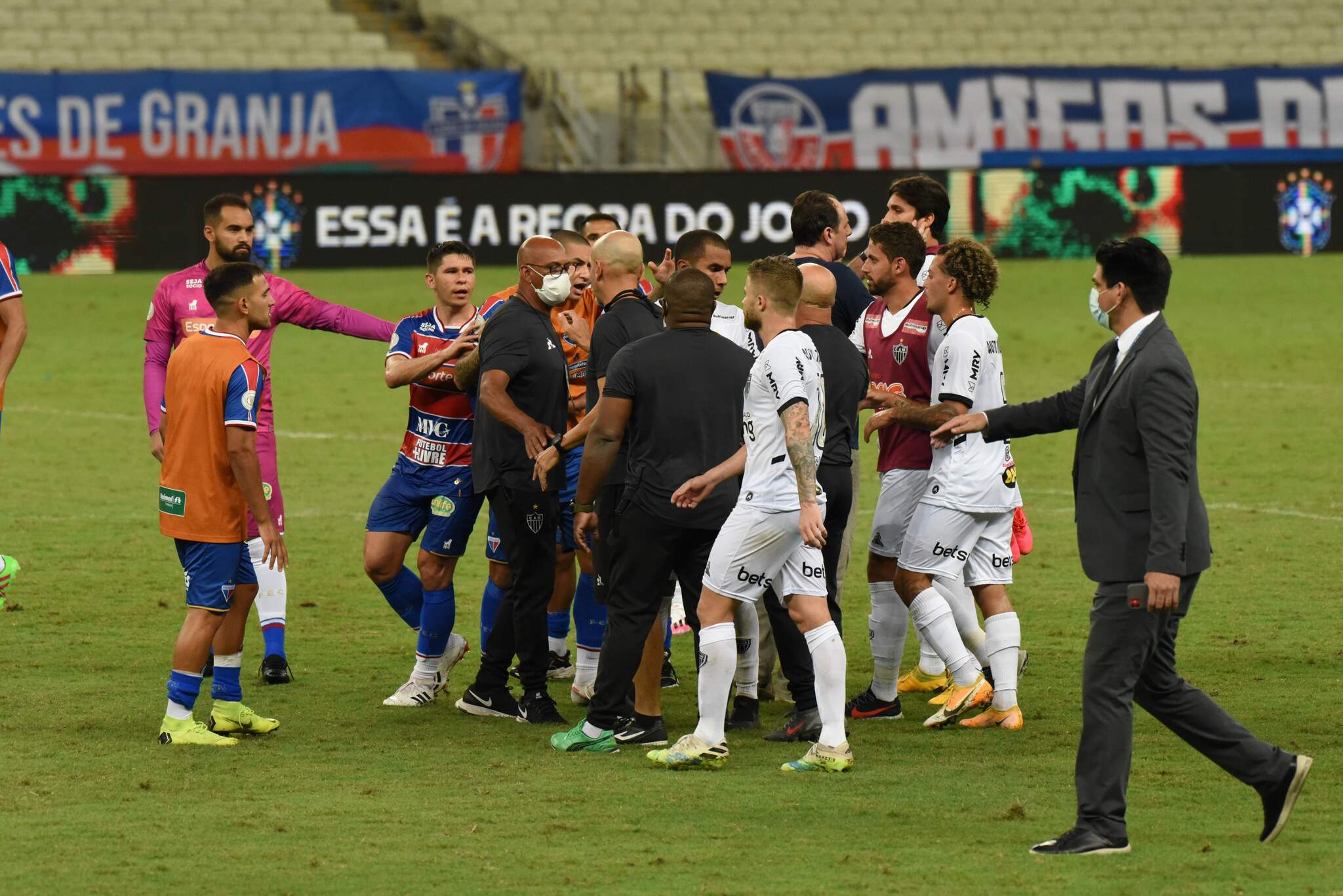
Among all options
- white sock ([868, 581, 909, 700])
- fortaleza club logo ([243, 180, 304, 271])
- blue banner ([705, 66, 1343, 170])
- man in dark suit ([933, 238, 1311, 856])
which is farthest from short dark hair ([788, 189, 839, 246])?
blue banner ([705, 66, 1343, 170])

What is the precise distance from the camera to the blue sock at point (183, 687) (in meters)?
7.66

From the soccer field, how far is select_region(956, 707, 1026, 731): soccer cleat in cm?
8

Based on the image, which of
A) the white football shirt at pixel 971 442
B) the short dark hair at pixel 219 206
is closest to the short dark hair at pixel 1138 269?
the white football shirt at pixel 971 442

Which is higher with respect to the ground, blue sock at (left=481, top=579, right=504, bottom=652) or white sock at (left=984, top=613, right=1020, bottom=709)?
blue sock at (left=481, top=579, right=504, bottom=652)

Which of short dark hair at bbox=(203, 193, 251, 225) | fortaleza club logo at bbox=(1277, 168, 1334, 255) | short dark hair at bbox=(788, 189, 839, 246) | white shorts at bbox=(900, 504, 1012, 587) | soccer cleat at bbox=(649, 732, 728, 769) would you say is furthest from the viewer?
fortaleza club logo at bbox=(1277, 168, 1334, 255)

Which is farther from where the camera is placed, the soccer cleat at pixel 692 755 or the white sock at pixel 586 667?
the white sock at pixel 586 667

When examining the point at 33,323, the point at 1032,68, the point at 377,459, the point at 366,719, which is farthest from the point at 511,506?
the point at 1032,68

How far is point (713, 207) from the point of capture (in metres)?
27.4

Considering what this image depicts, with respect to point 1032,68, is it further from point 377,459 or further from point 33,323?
point 377,459

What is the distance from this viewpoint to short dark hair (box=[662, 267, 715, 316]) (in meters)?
7.45

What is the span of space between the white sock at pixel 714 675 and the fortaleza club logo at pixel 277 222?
20.2m

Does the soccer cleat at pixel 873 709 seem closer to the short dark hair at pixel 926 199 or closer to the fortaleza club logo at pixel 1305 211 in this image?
the short dark hair at pixel 926 199

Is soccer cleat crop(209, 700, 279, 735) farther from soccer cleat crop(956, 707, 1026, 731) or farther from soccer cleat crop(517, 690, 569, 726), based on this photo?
soccer cleat crop(956, 707, 1026, 731)

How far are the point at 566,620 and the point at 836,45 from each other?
2847 cm
